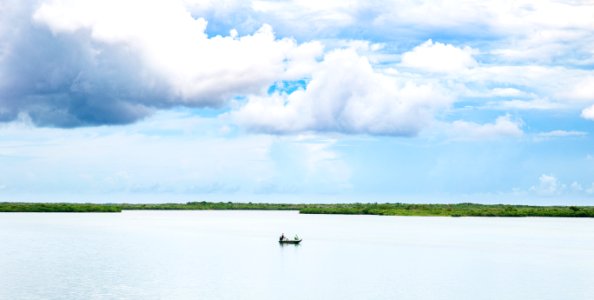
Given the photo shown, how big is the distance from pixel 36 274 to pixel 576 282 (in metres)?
35.0

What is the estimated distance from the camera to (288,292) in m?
39.8

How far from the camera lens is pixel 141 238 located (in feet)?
262

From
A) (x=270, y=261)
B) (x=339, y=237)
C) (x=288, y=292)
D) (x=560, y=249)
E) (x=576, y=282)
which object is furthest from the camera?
(x=339, y=237)

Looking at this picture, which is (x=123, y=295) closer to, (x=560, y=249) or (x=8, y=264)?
(x=8, y=264)

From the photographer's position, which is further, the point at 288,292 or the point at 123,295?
the point at 288,292

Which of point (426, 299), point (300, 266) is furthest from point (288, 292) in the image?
point (300, 266)

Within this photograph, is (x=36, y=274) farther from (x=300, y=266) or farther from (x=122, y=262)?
(x=300, y=266)

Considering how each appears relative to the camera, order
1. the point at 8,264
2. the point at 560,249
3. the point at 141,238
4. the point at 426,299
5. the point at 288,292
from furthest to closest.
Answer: the point at 141,238
the point at 560,249
the point at 8,264
the point at 288,292
the point at 426,299

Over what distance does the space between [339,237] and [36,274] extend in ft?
150

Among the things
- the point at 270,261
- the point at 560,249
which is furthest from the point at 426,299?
the point at 560,249

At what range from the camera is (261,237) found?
85.0m

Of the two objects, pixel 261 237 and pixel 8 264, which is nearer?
pixel 8 264

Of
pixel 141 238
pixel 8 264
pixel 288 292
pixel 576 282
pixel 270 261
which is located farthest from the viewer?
pixel 141 238

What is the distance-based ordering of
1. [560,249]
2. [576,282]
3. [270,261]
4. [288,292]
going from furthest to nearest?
→ [560,249]
[270,261]
[576,282]
[288,292]
